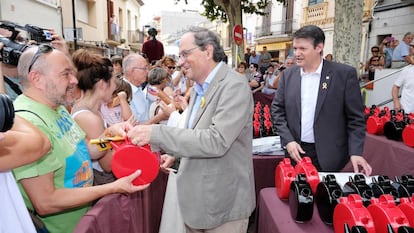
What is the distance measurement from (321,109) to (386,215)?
1219mm

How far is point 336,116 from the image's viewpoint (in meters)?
2.30

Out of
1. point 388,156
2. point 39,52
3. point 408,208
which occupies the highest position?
point 39,52

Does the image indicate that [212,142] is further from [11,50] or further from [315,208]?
[11,50]

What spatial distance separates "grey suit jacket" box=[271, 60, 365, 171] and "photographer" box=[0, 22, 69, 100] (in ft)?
5.97

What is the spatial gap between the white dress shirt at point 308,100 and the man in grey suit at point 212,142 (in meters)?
0.83

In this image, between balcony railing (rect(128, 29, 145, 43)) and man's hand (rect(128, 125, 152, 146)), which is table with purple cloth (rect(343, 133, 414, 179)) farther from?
balcony railing (rect(128, 29, 145, 43))

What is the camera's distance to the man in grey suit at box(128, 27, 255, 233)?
152 cm

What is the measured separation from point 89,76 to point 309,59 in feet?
5.24

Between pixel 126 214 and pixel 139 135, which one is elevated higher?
pixel 139 135

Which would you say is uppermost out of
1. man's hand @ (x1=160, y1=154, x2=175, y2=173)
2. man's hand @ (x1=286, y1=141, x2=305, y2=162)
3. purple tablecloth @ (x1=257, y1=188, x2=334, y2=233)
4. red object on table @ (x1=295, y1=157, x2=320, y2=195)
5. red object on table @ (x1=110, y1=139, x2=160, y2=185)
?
red object on table @ (x1=110, y1=139, x2=160, y2=185)

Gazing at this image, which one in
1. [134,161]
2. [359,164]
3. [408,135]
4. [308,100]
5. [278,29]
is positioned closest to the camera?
[134,161]

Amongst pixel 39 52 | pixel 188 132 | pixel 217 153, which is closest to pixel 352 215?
pixel 217 153

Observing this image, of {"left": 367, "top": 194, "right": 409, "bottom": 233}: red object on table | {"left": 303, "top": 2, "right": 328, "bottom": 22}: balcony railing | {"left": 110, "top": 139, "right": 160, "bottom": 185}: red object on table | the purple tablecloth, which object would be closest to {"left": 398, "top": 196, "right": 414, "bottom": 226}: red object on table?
{"left": 367, "top": 194, "right": 409, "bottom": 233}: red object on table

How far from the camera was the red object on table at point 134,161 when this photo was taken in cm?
144
